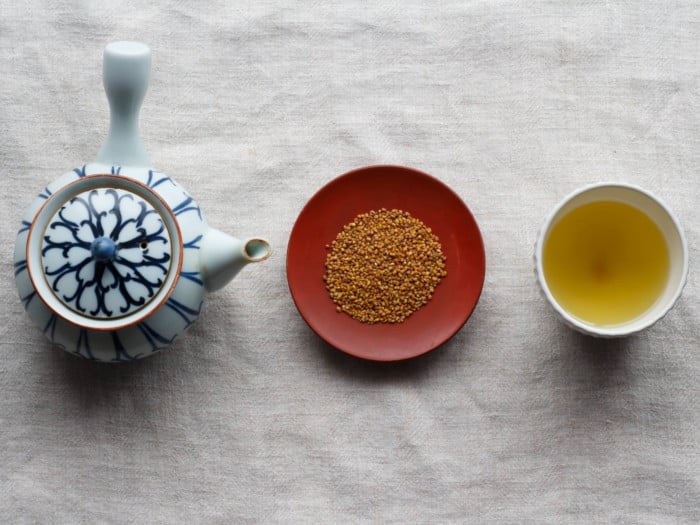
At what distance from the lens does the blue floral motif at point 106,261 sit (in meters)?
0.84

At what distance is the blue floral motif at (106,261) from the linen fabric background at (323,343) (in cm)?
26

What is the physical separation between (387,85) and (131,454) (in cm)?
64

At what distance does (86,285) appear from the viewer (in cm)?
85

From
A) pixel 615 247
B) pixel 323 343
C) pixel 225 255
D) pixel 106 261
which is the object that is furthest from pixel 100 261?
pixel 615 247

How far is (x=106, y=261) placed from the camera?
0.84m

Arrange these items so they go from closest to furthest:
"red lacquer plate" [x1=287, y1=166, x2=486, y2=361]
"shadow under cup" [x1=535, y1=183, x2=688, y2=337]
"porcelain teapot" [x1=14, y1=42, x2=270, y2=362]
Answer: "porcelain teapot" [x1=14, y1=42, x2=270, y2=362] < "shadow under cup" [x1=535, y1=183, x2=688, y2=337] < "red lacquer plate" [x1=287, y1=166, x2=486, y2=361]

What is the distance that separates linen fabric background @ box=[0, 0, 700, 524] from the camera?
1.09 metres

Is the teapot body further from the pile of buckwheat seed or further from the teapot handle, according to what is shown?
the pile of buckwheat seed

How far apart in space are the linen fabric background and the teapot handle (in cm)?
17

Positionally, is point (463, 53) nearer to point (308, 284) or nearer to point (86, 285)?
point (308, 284)

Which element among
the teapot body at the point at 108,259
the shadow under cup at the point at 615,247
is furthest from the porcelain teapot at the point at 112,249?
the shadow under cup at the point at 615,247

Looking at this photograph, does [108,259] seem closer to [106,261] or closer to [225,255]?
[106,261]

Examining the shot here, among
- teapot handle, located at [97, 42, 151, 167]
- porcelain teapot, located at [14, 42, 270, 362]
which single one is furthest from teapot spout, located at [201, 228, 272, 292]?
teapot handle, located at [97, 42, 151, 167]

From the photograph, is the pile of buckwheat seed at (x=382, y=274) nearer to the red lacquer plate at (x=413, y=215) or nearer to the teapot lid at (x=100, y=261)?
the red lacquer plate at (x=413, y=215)
